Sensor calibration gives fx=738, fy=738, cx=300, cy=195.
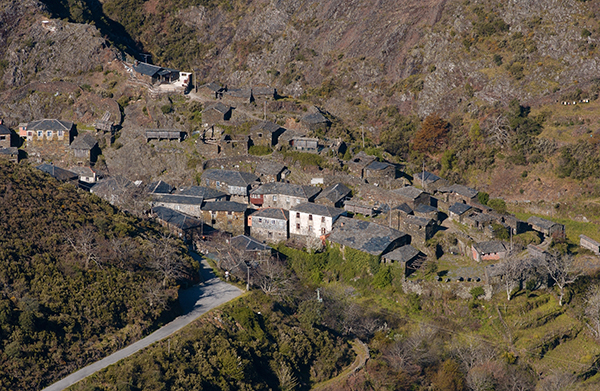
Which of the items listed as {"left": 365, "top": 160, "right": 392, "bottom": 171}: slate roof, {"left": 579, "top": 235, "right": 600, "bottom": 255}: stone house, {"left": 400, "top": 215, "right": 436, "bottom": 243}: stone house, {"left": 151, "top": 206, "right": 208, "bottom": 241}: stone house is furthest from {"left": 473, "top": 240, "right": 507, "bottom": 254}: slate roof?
{"left": 151, "top": 206, "right": 208, "bottom": 241}: stone house

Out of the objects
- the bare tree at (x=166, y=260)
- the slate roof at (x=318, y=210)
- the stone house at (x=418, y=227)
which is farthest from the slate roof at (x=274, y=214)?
the bare tree at (x=166, y=260)

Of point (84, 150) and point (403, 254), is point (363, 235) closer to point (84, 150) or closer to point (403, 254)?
point (403, 254)

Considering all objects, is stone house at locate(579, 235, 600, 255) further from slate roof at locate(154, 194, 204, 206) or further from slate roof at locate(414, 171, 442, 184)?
slate roof at locate(154, 194, 204, 206)

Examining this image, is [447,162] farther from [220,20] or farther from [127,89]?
[220,20]

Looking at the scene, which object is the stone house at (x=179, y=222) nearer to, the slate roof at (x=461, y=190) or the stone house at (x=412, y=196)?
the stone house at (x=412, y=196)

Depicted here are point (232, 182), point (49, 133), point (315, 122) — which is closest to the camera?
point (232, 182)

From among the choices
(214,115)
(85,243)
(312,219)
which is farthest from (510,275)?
(214,115)
